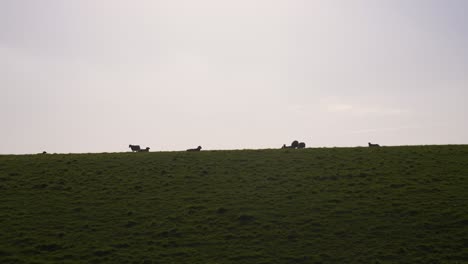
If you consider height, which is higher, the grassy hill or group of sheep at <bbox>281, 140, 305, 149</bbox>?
group of sheep at <bbox>281, 140, 305, 149</bbox>

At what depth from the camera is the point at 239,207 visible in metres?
36.5

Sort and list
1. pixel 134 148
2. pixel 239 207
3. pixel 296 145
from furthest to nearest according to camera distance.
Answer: pixel 134 148 → pixel 296 145 → pixel 239 207

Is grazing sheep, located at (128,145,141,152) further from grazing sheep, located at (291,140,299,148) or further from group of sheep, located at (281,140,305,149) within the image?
grazing sheep, located at (291,140,299,148)

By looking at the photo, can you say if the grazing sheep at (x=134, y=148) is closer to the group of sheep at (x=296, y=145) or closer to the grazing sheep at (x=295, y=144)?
the group of sheep at (x=296, y=145)

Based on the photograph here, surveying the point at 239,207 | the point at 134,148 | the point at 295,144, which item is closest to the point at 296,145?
the point at 295,144

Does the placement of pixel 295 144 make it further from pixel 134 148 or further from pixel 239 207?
pixel 239 207

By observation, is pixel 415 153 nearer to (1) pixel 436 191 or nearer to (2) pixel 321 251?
(1) pixel 436 191

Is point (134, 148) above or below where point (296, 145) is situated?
below

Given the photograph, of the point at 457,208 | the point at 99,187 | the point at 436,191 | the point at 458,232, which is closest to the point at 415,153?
the point at 436,191

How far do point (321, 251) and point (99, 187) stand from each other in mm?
21025

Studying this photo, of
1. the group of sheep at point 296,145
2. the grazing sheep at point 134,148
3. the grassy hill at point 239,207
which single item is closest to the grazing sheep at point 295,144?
the group of sheep at point 296,145

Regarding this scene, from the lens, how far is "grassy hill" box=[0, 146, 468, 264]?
1153 inches

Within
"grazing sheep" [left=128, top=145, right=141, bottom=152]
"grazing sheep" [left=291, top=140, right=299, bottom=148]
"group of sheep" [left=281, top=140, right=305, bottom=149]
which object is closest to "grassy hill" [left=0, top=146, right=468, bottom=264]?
"group of sheep" [left=281, top=140, right=305, bottom=149]

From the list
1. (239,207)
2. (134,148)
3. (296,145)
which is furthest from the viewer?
(134,148)
